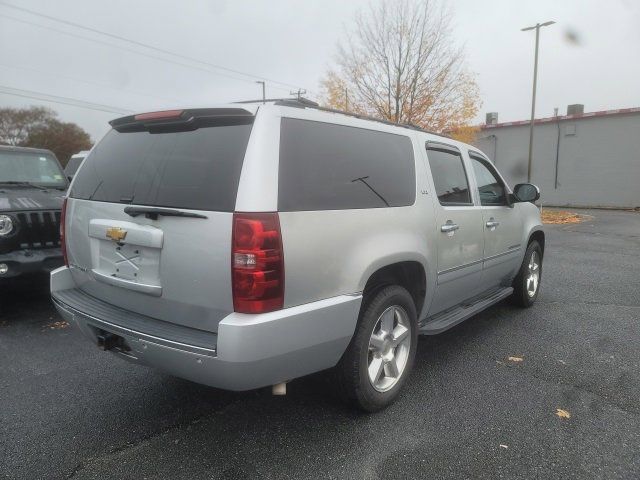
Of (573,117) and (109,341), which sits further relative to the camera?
(573,117)

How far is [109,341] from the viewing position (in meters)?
2.52

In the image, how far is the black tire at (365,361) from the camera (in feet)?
8.49

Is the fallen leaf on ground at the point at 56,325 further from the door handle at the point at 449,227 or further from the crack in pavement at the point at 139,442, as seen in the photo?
the door handle at the point at 449,227

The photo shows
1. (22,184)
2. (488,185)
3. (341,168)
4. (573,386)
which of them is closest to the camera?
(341,168)

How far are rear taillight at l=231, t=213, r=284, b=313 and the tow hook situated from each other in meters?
0.86

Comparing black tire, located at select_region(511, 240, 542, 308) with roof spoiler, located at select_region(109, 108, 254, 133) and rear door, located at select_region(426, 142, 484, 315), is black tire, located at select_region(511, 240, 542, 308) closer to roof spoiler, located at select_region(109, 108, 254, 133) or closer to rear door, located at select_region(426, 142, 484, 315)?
rear door, located at select_region(426, 142, 484, 315)

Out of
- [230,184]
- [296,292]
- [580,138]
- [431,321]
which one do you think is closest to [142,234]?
[230,184]

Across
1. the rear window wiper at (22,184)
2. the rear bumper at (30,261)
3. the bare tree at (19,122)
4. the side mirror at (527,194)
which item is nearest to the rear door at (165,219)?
the rear bumper at (30,261)

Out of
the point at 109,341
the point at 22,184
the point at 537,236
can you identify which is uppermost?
the point at 22,184

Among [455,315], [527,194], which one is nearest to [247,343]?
[455,315]

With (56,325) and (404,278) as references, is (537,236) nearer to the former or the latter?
(404,278)

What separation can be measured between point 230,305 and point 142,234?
638mm

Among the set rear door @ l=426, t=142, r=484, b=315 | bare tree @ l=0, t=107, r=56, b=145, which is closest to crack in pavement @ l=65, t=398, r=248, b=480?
rear door @ l=426, t=142, r=484, b=315

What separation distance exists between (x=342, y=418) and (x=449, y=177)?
203 cm
